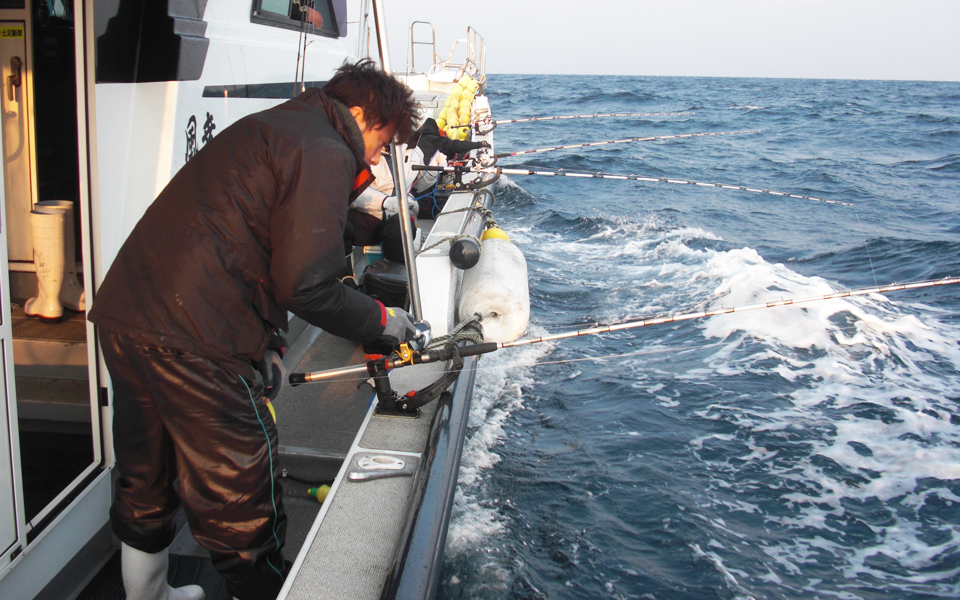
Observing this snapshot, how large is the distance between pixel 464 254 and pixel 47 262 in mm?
1969

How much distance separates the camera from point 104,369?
2115 millimetres

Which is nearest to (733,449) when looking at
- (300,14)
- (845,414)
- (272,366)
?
(845,414)

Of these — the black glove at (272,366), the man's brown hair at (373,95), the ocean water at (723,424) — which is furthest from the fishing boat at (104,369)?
the ocean water at (723,424)

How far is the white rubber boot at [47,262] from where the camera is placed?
8.27ft

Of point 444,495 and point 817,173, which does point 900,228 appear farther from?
point 444,495

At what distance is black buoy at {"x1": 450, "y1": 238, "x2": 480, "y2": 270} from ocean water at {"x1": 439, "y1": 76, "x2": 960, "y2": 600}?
138 centimetres

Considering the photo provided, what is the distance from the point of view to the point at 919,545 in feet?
11.3

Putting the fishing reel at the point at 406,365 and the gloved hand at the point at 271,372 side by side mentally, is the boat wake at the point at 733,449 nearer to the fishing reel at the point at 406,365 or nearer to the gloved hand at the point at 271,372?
the fishing reel at the point at 406,365

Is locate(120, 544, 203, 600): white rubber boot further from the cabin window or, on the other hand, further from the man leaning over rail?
the cabin window

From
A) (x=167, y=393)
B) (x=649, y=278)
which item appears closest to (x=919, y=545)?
(x=167, y=393)

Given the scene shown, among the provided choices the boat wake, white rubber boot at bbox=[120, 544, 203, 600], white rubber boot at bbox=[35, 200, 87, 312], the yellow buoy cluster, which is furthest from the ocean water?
white rubber boot at bbox=[35, 200, 87, 312]

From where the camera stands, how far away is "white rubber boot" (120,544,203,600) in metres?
1.89

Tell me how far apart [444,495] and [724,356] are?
418 cm

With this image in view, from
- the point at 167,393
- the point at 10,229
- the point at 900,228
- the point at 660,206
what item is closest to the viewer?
the point at 167,393
